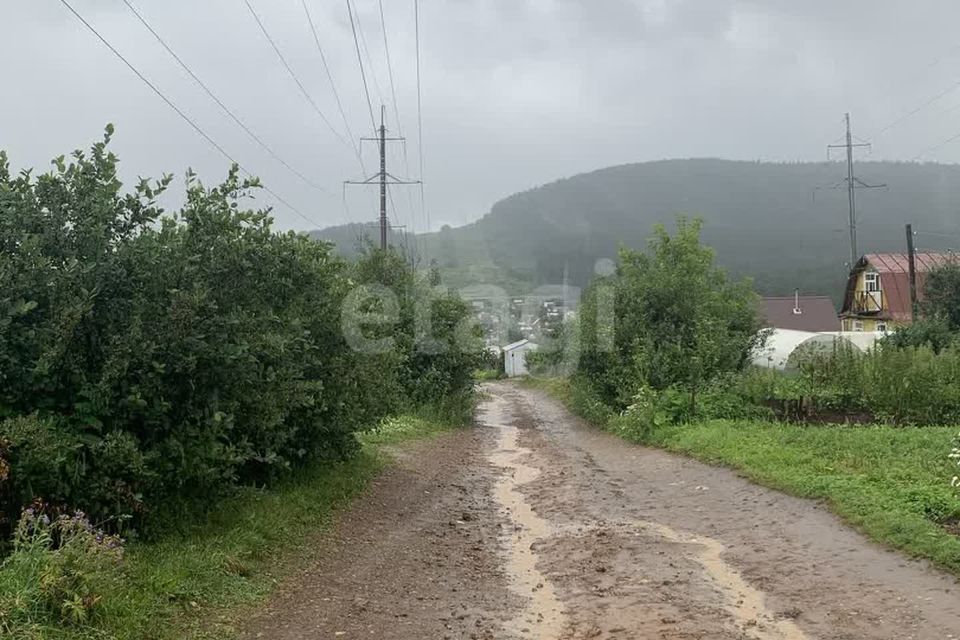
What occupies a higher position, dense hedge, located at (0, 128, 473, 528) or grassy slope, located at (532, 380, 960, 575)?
dense hedge, located at (0, 128, 473, 528)

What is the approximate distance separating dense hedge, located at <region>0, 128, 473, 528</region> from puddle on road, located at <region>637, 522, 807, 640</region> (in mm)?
4325

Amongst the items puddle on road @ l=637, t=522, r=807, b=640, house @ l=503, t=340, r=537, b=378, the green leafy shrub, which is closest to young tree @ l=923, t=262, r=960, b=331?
puddle on road @ l=637, t=522, r=807, b=640

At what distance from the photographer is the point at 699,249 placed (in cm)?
2506

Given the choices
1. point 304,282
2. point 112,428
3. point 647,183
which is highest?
point 647,183

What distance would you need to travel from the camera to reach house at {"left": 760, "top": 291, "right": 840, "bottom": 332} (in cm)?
6291

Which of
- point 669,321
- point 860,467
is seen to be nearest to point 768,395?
point 669,321

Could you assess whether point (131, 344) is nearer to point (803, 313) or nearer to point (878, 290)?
point (878, 290)

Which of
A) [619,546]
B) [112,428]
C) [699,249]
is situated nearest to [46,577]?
[112,428]

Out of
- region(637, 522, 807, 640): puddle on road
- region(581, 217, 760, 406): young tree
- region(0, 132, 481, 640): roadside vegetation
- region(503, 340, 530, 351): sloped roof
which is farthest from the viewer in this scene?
region(503, 340, 530, 351): sloped roof

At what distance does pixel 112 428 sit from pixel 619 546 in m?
5.00

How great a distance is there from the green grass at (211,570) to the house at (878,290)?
4604cm

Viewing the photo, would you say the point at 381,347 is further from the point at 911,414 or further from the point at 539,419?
the point at 539,419

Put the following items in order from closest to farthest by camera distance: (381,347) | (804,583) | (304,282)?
(804,583), (304,282), (381,347)

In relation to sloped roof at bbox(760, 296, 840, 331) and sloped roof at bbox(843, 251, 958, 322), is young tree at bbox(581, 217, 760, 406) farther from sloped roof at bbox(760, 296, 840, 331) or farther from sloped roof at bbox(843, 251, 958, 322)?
sloped roof at bbox(760, 296, 840, 331)
